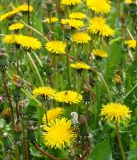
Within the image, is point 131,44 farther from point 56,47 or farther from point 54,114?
point 54,114

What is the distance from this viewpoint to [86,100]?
1.61 metres

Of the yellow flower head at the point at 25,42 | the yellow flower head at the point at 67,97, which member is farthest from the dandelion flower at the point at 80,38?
the yellow flower head at the point at 67,97

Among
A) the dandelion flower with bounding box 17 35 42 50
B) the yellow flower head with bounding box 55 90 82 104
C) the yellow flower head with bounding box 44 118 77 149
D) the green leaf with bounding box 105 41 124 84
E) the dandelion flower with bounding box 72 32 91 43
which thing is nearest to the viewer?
Result: the yellow flower head with bounding box 44 118 77 149

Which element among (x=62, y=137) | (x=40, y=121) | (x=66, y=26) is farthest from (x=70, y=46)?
(x=62, y=137)

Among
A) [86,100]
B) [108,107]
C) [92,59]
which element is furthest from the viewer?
[92,59]

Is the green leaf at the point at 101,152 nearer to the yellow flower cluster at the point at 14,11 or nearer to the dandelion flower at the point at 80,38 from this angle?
the dandelion flower at the point at 80,38

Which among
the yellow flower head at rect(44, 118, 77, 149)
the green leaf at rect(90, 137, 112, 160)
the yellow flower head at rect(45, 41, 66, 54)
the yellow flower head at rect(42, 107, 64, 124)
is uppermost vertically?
the yellow flower head at rect(45, 41, 66, 54)

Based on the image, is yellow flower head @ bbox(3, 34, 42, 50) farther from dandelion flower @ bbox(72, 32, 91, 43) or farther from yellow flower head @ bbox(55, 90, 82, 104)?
yellow flower head @ bbox(55, 90, 82, 104)

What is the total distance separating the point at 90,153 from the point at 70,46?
73cm

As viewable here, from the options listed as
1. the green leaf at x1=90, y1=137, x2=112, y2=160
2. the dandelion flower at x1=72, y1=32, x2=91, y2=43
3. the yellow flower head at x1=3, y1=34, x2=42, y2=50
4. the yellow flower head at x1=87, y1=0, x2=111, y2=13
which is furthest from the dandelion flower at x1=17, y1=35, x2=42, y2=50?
the green leaf at x1=90, y1=137, x2=112, y2=160

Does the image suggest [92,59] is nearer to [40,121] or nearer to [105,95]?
[105,95]

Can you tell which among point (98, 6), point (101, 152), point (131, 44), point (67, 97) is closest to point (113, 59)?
point (131, 44)

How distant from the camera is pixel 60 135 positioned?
136 cm

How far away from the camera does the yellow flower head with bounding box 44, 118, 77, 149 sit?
1339 millimetres
